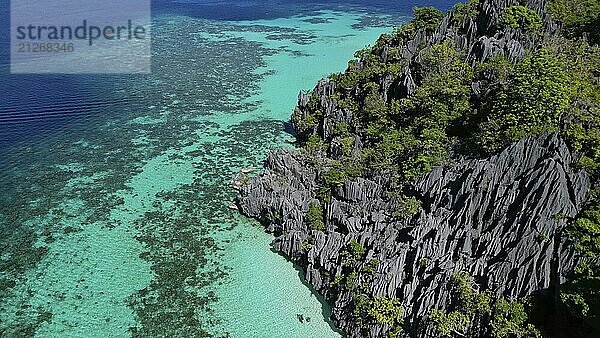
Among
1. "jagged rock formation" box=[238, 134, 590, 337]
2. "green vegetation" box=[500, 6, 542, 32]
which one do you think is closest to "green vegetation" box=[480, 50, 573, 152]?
"jagged rock formation" box=[238, 134, 590, 337]

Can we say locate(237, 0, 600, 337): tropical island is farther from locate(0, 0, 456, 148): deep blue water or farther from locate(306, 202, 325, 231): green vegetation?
locate(0, 0, 456, 148): deep blue water

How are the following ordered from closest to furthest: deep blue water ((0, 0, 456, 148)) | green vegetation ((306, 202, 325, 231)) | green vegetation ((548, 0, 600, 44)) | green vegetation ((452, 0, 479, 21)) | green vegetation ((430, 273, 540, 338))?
green vegetation ((430, 273, 540, 338))
green vegetation ((306, 202, 325, 231))
green vegetation ((548, 0, 600, 44))
green vegetation ((452, 0, 479, 21))
deep blue water ((0, 0, 456, 148))

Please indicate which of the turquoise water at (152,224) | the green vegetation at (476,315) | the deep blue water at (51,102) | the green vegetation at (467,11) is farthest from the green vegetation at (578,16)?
the deep blue water at (51,102)

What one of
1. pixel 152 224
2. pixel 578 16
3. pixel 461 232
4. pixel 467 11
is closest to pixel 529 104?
pixel 461 232

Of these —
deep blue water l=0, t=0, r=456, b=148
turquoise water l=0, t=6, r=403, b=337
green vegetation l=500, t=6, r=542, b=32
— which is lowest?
turquoise water l=0, t=6, r=403, b=337

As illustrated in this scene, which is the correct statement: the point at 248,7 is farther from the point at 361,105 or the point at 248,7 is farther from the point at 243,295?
the point at 243,295

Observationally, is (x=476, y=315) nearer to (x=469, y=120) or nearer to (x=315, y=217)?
(x=315, y=217)

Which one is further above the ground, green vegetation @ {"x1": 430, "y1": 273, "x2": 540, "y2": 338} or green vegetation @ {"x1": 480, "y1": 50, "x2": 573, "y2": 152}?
green vegetation @ {"x1": 480, "y1": 50, "x2": 573, "y2": 152}

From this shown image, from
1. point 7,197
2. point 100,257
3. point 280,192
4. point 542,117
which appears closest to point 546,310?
point 542,117

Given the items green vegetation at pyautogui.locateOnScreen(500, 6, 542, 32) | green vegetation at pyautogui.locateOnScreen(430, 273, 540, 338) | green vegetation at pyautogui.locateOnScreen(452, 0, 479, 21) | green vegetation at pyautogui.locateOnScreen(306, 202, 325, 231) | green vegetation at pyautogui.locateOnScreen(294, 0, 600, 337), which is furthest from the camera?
green vegetation at pyautogui.locateOnScreen(452, 0, 479, 21)
